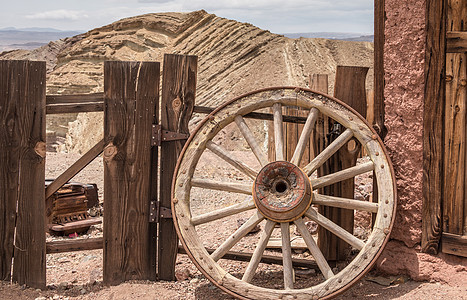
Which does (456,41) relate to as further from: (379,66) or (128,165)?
(128,165)

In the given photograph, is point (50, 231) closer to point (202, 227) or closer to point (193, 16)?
point (202, 227)

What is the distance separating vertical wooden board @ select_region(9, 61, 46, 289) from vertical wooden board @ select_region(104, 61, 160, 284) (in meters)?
0.45

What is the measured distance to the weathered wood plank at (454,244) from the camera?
11.2 ft

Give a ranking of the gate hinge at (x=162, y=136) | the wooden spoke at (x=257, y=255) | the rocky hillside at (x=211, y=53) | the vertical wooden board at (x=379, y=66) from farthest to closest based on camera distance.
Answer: the rocky hillside at (x=211, y=53)
the gate hinge at (x=162, y=136)
the vertical wooden board at (x=379, y=66)
the wooden spoke at (x=257, y=255)

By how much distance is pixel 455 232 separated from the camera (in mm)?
3461

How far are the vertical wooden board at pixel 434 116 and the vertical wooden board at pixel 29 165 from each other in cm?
256

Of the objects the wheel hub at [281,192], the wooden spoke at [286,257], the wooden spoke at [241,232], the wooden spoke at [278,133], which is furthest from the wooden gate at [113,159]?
the wooden spoke at [286,257]

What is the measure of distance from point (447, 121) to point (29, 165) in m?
2.82

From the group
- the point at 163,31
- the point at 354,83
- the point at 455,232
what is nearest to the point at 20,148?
the point at 354,83

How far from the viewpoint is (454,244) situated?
3438mm

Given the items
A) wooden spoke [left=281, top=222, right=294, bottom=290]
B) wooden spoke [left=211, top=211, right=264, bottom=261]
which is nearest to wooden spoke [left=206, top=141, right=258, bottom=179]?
wooden spoke [left=211, top=211, right=264, bottom=261]

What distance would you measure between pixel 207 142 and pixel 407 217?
1441 mm

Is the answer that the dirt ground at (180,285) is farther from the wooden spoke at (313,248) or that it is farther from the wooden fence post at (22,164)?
the wooden spoke at (313,248)

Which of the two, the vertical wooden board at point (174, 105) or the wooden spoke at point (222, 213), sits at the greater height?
the vertical wooden board at point (174, 105)
